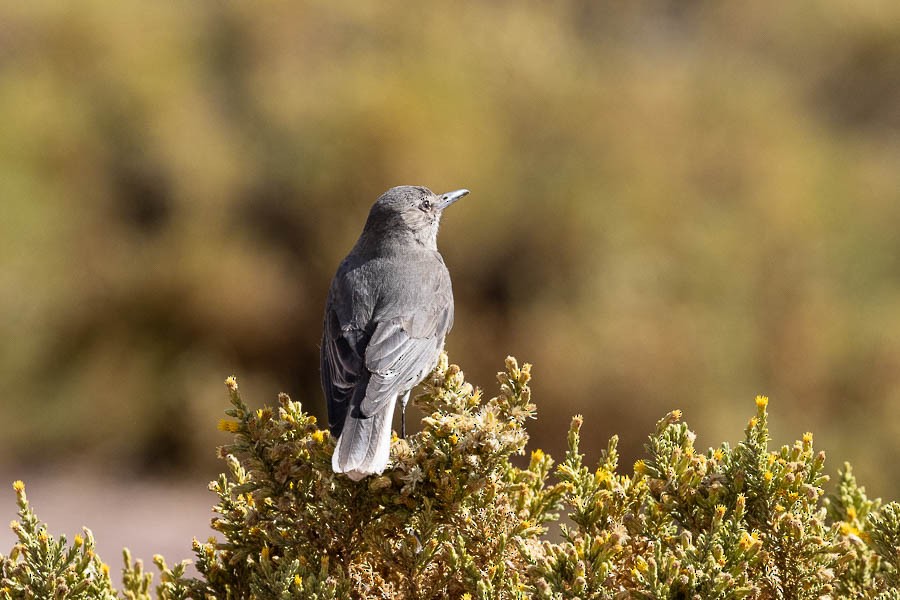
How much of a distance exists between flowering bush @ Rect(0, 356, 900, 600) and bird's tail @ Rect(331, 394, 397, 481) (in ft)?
0.17

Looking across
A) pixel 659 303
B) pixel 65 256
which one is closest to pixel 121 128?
pixel 65 256

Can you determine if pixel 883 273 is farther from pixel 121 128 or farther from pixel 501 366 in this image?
pixel 121 128

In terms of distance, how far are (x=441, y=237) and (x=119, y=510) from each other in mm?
3647

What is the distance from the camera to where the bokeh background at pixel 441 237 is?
8.34 m

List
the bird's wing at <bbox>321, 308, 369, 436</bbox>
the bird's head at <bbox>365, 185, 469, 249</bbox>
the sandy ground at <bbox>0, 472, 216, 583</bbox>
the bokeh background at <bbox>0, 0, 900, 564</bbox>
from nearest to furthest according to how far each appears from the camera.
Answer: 1. the bird's wing at <bbox>321, 308, 369, 436</bbox>
2. the bird's head at <bbox>365, 185, 469, 249</bbox>
3. the sandy ground at <bbox>0, 472, 216, 583</bbox>
4. the bokeh background at <bbox>0, 0, 900, 564</bbox>

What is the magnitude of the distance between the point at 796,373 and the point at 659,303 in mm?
1324

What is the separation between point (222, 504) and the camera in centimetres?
349

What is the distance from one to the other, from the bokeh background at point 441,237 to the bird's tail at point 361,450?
4.87m

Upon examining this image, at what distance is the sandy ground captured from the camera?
8242 millimetres

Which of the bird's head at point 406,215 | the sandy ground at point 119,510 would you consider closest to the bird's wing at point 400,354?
the bird's head at point 406,215

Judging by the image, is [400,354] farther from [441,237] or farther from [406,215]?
[441,237]

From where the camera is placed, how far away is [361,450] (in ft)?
10.3

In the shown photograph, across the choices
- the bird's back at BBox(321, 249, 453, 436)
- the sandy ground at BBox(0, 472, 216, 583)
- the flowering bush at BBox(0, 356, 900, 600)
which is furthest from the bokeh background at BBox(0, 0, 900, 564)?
the flowering bush at BBox(0, 356, 900, 600)

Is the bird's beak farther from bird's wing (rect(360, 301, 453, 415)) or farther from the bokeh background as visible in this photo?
the bokeh background
